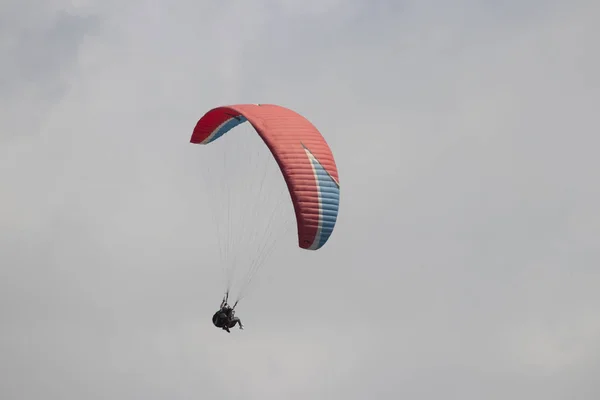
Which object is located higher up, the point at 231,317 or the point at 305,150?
the point at 305,150

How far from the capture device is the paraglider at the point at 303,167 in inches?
2874

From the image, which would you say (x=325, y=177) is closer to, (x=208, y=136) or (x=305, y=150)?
(x=305, y=150)

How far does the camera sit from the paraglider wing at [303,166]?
73.0m

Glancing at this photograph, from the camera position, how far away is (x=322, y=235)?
73.1m

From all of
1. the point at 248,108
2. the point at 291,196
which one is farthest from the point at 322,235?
the point at 248,108

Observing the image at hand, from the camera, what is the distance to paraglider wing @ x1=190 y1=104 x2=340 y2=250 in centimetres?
7300

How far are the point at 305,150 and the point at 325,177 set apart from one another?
1260 mm

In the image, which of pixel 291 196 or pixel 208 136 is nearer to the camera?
pixel 291 196

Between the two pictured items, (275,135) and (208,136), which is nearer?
(275,135)

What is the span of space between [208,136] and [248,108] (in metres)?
3.50

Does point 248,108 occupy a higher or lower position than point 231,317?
higher

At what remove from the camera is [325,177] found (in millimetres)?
74250

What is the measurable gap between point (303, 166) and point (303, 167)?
73 millimetres

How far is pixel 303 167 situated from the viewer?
242ft
